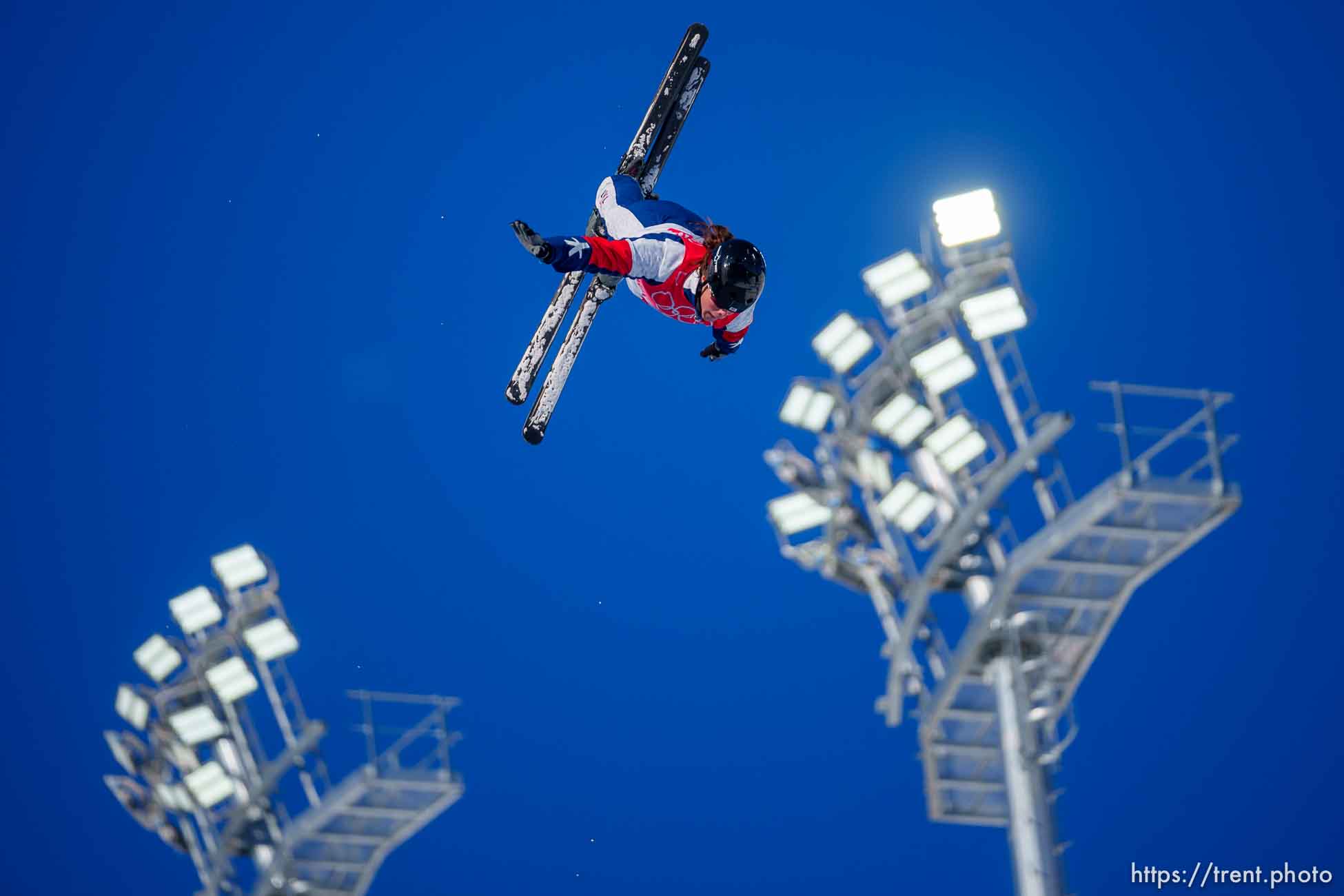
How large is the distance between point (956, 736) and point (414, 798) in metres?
6.16

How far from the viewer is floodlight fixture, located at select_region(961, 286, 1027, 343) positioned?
49.4 feet

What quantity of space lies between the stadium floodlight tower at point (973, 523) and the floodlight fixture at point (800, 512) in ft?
0.06

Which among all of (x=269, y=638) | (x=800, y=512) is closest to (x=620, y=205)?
(x=800, y=512)

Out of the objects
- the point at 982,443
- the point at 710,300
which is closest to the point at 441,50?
the point at 982,443

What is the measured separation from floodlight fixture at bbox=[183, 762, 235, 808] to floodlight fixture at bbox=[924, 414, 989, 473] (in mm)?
8893

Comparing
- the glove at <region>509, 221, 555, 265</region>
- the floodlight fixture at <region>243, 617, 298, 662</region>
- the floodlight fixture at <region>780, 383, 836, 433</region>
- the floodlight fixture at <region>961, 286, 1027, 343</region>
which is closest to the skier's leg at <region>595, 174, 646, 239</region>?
the glove at <region>509, 221, 555, 265</region>

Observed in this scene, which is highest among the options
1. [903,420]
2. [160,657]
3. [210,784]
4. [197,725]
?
[903,420]

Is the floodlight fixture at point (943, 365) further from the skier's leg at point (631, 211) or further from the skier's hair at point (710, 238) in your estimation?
the skier's hair at point (710, 238)

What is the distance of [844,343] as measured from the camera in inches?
667

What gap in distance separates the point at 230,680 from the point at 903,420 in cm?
824

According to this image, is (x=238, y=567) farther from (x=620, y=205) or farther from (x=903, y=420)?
(x=620, y=205)

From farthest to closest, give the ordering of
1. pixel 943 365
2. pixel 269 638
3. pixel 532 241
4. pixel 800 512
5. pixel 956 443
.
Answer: pixel 269 638 < pixel 800 512 < pixel 943 365 < pixel 956 443 < pixel 532 241

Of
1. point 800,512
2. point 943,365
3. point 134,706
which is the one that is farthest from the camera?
point 134,706

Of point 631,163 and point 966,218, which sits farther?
point 966,218
